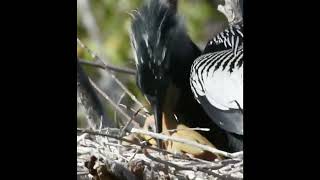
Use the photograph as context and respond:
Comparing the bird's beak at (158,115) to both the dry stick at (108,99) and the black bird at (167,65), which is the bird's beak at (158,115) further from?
the dry stick at (108,99)

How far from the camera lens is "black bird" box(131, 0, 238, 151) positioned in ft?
6.81

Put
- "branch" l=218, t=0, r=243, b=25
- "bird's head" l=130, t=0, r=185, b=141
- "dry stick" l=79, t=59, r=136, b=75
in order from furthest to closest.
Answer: "dry stick" l=79, t=59, r=136, b=75
"bird's head" l=130, t=0, r=185, b=141
"branch" l=218, t=0, r=243, b=25

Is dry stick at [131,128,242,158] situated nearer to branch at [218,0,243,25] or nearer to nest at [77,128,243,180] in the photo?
nest at [77,128,243,180]

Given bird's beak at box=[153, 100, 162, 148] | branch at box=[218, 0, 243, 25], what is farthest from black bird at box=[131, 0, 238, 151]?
branch at box=[218, 0, 243, 25]

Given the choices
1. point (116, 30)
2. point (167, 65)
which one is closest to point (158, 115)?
point (167, 65)

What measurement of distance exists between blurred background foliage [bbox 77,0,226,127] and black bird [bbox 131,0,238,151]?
1.1 inches

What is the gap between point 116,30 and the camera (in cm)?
228

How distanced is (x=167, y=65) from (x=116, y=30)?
23cm

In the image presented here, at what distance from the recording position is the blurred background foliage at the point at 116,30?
6.72 feet
